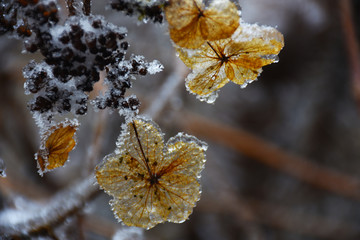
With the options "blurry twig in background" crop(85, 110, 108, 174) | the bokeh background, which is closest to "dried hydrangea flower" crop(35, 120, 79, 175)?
"blurry twig in background" crop(85, 110, 108, 174)

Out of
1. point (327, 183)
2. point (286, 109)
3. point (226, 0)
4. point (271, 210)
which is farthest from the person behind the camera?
point (286, 109)

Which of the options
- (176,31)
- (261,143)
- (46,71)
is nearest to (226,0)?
(176,31)

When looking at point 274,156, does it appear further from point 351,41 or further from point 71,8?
point 71,8

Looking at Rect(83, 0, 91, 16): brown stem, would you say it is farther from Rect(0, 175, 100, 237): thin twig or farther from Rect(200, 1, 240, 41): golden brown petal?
Rect(0, 175, 100, 237): thin twig

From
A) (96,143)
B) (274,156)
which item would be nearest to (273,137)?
(274,156)

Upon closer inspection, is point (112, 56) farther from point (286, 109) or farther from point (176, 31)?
point (286, 109)
